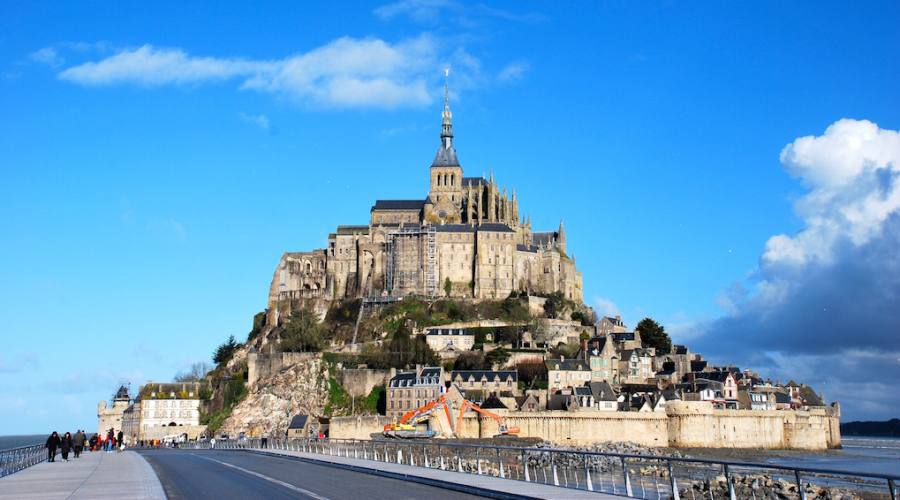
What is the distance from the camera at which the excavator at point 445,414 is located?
70875mm

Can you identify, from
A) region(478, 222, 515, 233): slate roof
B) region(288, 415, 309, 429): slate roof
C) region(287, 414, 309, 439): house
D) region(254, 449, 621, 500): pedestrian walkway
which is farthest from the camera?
region(478, 222, 515, 233): slate roof

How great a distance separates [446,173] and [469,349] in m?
27.8

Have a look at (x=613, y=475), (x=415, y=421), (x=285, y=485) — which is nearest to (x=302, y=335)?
(x=415, y=421)

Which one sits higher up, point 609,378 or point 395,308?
point 395,308

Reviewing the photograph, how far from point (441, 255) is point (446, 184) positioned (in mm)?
12860

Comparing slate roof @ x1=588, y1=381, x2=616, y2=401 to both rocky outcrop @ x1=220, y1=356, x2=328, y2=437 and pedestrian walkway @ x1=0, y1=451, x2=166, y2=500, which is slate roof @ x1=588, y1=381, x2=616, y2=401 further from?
pedestrian walkway @ x1=0, y1=451, x2=166, y2=500

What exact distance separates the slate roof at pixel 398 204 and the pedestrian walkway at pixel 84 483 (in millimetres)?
80109

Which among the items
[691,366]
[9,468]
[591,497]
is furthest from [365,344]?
[591,497]

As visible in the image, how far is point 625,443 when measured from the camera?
249ft

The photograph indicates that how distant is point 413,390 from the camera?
79688 mm

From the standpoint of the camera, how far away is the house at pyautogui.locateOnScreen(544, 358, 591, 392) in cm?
8412

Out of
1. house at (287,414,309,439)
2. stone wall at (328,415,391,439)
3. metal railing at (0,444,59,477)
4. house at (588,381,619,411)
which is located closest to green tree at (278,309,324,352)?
house at (287,414,309,439)

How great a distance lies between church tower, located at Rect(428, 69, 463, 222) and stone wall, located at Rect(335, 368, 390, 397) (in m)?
27.4

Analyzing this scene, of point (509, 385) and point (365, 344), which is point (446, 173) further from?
point (509, 385)
